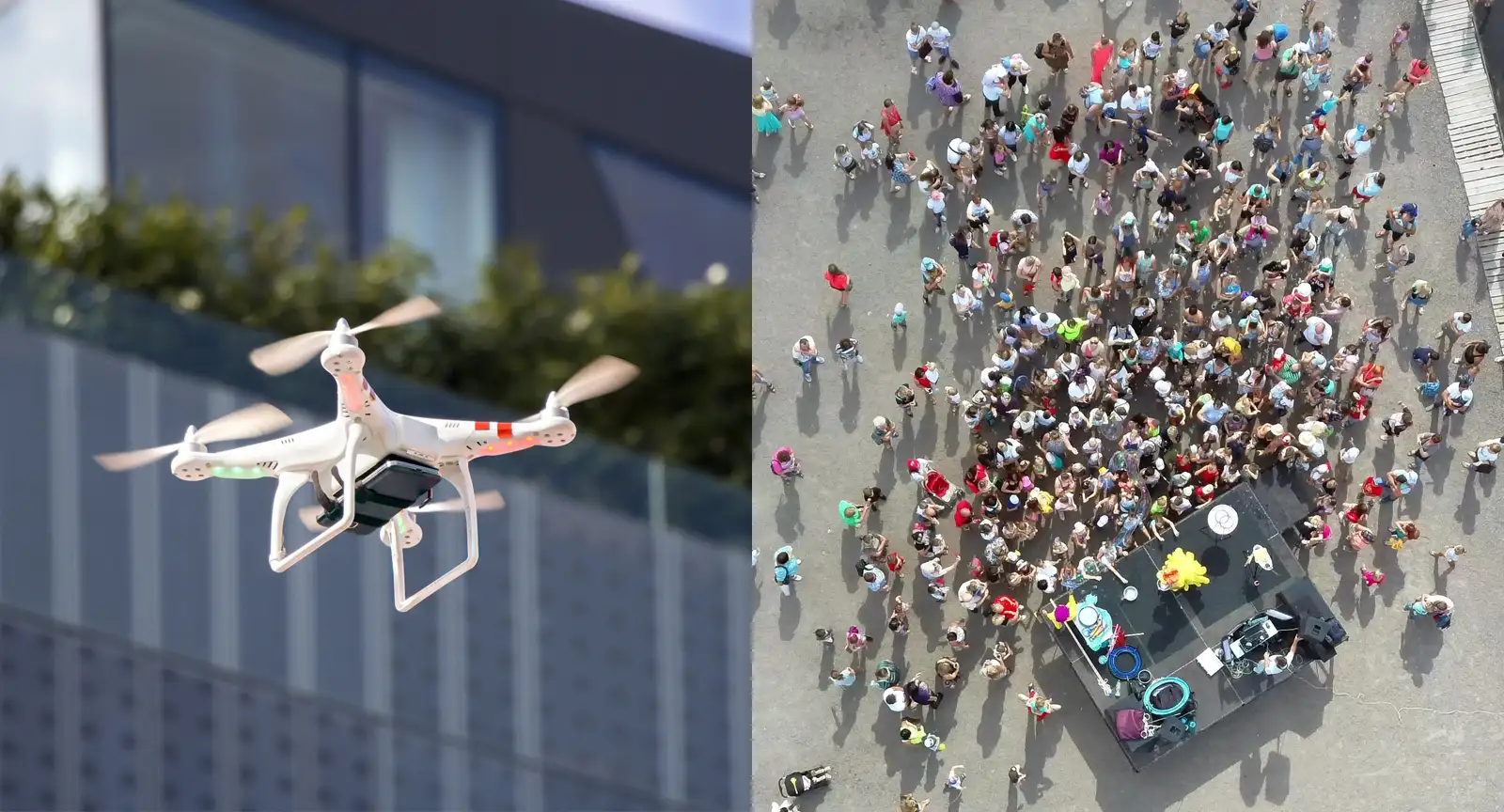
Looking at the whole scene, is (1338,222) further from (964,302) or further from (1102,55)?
(964,302)

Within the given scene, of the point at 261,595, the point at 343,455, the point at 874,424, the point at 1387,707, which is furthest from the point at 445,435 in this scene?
the point at 261,595

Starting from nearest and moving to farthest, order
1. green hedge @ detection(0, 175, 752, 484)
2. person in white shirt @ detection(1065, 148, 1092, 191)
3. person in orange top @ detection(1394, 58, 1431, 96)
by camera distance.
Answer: person in orange top @ detection(1394, 58, 1431, 96)
person in white shirt @ detection(1065, 148, 1092, 191)
green hedge @ detection(0, 175, 752, 484)

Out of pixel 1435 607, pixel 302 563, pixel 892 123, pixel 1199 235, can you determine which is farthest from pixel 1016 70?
pixel 302 563

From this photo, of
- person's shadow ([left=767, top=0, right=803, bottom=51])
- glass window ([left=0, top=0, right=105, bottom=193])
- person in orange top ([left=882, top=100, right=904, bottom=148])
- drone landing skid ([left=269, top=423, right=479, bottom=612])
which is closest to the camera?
drone landing skid ([left=269, top=423, right=479, bottom=612])

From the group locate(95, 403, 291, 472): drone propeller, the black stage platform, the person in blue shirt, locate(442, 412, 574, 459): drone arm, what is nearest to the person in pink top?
the black stage platform

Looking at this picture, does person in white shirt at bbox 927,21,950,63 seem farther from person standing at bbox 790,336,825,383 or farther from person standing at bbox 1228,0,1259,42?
person standing at bbox 790,336,825,383

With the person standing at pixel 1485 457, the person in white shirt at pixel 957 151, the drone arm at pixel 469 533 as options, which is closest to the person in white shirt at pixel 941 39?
the person in white shirt at pixel 957 151

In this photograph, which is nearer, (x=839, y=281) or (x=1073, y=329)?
(x=1073, y=329)
